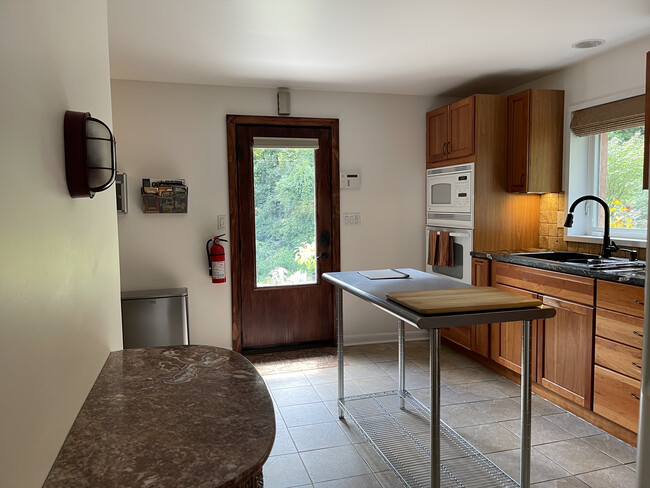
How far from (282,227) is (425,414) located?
2.13m

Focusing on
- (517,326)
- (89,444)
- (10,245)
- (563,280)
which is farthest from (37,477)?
(517,326)

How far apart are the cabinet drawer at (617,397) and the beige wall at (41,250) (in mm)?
2643

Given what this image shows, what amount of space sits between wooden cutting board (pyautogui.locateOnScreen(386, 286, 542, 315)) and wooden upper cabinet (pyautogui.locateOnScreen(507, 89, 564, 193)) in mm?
1883

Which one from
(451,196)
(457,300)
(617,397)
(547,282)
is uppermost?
(451,196)

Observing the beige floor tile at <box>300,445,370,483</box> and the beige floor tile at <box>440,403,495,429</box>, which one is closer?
the beige floor tile at <box>300,445,370,483</box>

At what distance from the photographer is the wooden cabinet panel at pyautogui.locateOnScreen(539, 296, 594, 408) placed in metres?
2.85

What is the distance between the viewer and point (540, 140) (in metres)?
3.76

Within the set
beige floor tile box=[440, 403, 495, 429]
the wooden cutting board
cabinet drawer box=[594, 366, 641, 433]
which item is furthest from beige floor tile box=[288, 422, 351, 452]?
cabinet drawer box=[594, 366, 641, 433]

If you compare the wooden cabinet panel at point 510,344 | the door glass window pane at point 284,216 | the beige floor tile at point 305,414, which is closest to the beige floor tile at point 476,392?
the wooden cabinet panel at point 510,344

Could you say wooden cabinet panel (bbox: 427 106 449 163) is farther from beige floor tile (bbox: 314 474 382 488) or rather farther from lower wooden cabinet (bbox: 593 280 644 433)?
→ beige floor tile (bbox: 314 474 382 488)

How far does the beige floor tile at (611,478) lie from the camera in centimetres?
227

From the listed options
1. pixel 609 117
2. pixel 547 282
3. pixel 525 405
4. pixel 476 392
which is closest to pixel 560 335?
pixel 547 282

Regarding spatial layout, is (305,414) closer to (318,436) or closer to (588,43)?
(318,436)

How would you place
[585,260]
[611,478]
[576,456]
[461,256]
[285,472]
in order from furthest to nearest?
[461,256] < [585,260] < [576,456] < [285,472] < [611,478]
